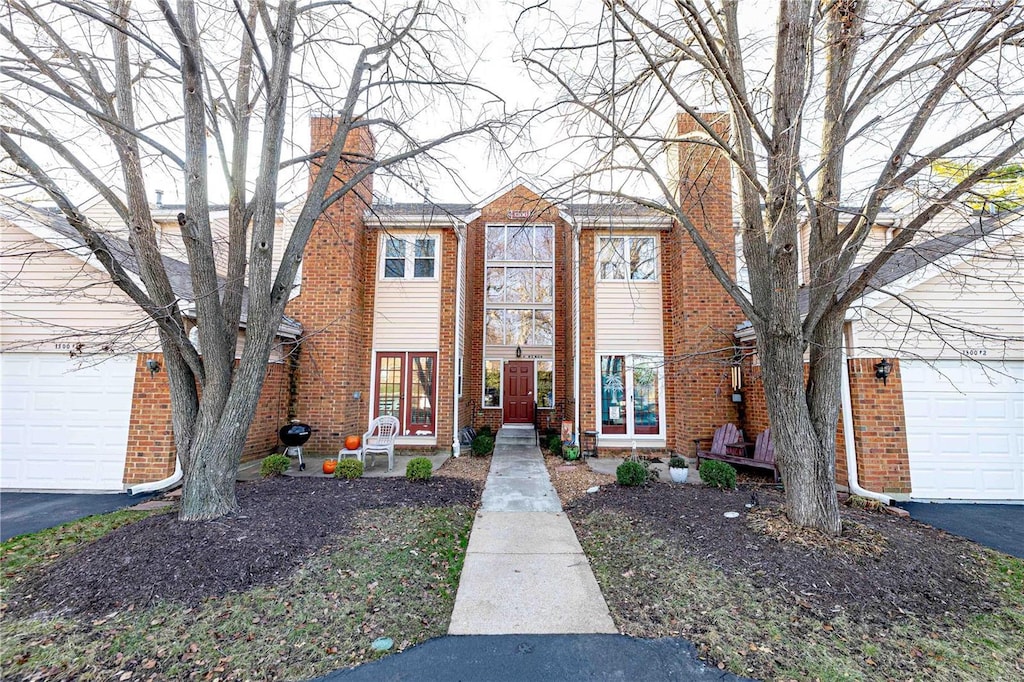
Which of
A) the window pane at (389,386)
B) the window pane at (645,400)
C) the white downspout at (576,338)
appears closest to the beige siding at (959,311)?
the window pane at (645,400)

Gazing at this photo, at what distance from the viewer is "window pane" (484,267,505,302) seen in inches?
519

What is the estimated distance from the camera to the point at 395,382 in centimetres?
1002

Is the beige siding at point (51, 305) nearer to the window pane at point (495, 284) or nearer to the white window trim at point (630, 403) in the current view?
the white window trim at point (630, 403)

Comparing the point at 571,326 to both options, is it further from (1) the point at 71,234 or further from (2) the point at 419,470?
(1) the point at 71,234

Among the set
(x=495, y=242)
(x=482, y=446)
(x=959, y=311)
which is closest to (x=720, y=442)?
(x=959, y=311)

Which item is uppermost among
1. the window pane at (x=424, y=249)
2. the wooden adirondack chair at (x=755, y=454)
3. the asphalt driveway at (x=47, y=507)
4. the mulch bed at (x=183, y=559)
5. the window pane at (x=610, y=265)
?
the window pane at (x=424, y=249)

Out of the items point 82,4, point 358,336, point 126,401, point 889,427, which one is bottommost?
point 889,427

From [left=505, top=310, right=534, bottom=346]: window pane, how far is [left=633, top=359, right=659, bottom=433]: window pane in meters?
4.26

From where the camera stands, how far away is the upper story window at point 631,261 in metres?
9.90

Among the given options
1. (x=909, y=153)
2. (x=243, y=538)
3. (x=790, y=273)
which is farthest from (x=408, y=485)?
A: (x=909, y=153)

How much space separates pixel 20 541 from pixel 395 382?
6.22 meters

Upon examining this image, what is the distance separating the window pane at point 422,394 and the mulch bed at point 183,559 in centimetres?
463

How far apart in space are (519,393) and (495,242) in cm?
492

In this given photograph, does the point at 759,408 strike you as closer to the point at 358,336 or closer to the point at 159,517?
the point at 358,336
